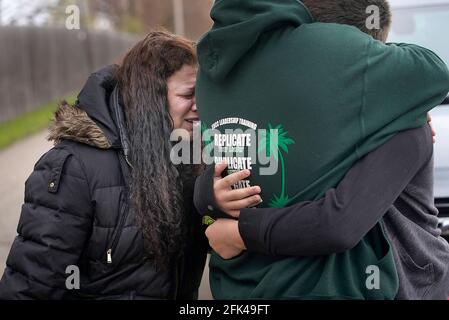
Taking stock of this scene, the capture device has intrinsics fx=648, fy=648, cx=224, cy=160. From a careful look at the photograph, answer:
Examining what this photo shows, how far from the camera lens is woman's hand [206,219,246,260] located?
187 cm

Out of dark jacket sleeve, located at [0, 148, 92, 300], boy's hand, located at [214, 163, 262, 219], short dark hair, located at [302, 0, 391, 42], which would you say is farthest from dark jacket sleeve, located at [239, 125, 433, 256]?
dark jacket sleeve, located at [0, 148, 92, 300]

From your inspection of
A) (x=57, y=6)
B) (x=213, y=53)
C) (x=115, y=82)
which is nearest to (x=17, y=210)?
(x=115, y=82)

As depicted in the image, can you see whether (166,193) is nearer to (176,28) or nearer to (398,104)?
(398,104)

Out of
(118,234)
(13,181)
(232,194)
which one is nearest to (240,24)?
(232,194)

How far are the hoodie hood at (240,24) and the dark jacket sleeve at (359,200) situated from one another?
42 cm

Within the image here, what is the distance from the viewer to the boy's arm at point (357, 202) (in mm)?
1662

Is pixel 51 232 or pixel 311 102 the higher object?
pixel 311 102

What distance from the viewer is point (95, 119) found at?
2322 mm

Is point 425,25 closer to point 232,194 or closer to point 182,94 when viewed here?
point 182,94

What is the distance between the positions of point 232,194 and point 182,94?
712mm

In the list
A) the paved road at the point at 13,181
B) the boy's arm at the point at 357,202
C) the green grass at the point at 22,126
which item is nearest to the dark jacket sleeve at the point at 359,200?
the boy's arm at the point at 357,202

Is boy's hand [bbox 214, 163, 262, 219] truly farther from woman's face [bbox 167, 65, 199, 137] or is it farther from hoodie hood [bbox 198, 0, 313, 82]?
woman's face [bbox 167, 65, 199, 137]

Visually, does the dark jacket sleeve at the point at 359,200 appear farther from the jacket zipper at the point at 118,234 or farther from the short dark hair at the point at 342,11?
the jacket zipper at the point at 118,234

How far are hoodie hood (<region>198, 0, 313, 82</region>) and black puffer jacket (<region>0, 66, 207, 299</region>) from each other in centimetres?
65
